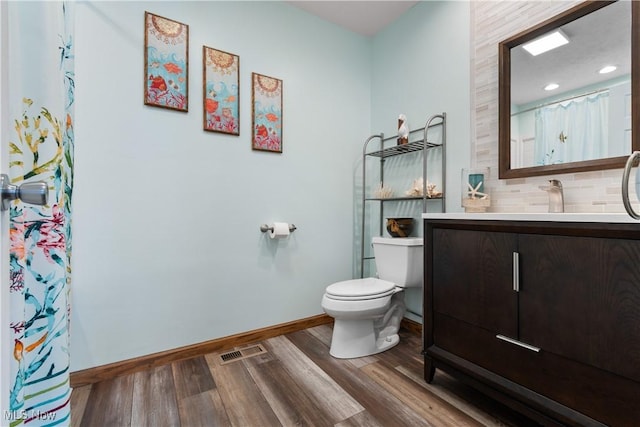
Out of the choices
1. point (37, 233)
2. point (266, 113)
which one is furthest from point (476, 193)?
point (37, 233)

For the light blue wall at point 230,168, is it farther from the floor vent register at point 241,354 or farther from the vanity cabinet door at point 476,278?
the vanity cabinet door at point 476,278

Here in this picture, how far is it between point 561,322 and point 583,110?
1.03 m

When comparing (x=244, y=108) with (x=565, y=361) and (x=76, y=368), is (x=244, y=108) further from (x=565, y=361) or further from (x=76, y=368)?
(x=565, y=361)

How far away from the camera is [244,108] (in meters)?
2.09

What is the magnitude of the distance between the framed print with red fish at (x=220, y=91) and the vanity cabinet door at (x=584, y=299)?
176cm

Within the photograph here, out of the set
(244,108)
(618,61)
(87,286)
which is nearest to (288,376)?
(87,286)

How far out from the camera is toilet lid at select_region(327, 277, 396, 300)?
1.79m

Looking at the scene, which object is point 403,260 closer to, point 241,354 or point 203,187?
point 241,354

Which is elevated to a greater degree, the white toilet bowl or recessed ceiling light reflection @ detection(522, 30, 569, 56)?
recessed ceiling light reflection @ detection(522, 30, 569, 56)

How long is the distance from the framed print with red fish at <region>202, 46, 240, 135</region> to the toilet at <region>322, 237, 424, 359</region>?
1.26m

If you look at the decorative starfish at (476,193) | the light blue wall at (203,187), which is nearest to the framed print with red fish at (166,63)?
the light blue wall at (203,187)

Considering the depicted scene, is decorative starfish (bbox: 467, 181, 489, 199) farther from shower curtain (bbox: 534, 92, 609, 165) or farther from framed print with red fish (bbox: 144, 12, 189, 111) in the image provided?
framed print with red fish (bbox: 144, 12, 189, 111)

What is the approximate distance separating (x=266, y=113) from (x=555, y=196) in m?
1.78

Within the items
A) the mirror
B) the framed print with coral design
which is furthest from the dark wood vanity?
the framed print with coral design
